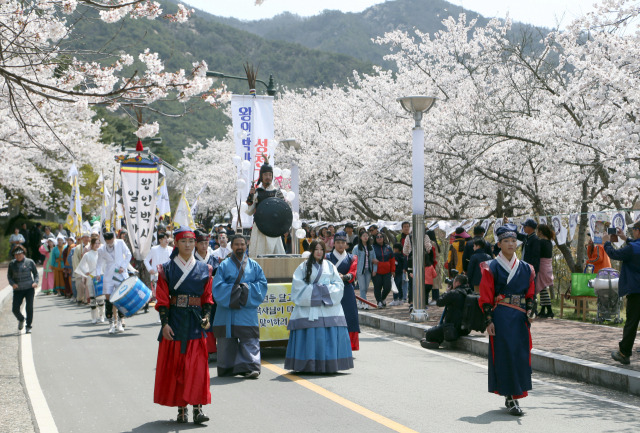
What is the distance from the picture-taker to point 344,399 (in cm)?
784

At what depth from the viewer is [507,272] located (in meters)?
7.34

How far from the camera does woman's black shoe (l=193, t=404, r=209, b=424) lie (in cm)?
684

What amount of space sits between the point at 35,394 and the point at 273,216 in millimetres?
4536

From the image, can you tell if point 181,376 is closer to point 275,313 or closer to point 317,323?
point 317,323

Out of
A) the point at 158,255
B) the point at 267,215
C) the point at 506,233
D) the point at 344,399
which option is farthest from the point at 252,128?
the point at 506,233

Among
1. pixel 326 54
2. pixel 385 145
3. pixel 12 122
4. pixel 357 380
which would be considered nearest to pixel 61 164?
pixel 12 122

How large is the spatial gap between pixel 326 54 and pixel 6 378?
322 feet

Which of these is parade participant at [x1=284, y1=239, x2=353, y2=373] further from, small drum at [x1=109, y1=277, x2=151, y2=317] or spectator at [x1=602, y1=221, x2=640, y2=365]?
small drum at [x1=109, y1=277, x2=151, y2=317]

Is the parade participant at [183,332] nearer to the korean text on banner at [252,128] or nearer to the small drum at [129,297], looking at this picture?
the small drum at [129,297]

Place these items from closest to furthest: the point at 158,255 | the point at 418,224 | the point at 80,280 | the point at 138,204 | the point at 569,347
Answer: the point at 569,347, the point at 418,224, the point at 158,255, the point at 138,204, the point at 80,280

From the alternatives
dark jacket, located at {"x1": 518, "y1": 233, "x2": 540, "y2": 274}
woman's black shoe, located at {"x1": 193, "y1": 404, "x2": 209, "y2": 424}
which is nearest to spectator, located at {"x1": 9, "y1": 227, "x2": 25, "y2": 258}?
woman's black shoe, located at {"x1": 193, "y1": 404, "x2": 209, "y2": 424}

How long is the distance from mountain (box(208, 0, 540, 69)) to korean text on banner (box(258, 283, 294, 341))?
14399 centimetres

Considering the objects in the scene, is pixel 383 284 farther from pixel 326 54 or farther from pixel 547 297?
pixel 326 54

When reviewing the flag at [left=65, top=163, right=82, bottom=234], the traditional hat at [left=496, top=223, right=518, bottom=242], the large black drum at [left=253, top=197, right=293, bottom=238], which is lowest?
the traditional hat at [left=496, top=223, right=518, bottom=242]
